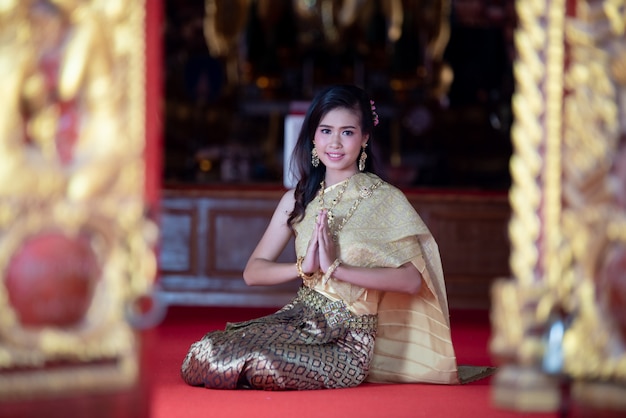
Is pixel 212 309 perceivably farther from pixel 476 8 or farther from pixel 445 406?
pixel 476 8

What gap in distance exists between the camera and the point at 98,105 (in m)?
2.08

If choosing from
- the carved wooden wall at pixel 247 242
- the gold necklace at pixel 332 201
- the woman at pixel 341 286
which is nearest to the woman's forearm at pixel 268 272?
the woman at pixel 341 286

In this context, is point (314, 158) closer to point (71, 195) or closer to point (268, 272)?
point (268, 272)

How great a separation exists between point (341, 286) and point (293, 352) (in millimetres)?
322

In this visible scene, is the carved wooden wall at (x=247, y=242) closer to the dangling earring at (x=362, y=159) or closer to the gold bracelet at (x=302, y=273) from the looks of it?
the dangling earring at (x=362, y=159)

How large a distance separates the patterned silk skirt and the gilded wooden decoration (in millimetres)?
1856

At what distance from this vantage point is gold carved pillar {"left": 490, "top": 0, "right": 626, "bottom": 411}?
7.08ft

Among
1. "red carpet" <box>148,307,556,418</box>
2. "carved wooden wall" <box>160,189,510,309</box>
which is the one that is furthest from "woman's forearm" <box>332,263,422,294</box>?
"carved wooden wall" <box>160,189,510,309</box>

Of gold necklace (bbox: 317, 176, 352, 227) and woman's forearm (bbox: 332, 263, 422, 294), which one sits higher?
gold necklace (bbox: 317, 176, 352, 227)

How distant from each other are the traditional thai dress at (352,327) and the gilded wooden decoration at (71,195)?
6.20 feet

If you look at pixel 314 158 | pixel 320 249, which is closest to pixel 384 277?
pixel 320 249

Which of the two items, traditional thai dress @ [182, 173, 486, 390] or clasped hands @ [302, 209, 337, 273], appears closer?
clasped hands @ [302, 209, 337, 273]

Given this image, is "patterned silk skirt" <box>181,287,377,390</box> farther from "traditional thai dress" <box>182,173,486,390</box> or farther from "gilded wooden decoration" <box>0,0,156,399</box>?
"gilded wooden decoration" <box>0,0,156,399</box>

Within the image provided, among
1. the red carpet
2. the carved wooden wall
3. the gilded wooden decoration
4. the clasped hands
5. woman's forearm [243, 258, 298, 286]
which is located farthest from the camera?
the carved wooden wall
